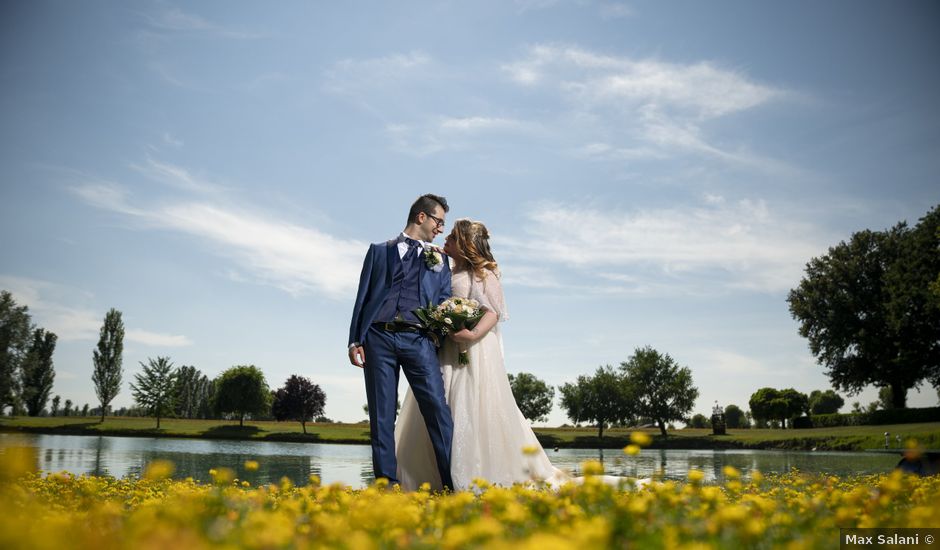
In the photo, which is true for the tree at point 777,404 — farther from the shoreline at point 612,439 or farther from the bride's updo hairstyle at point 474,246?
the bride's updo hairstyle at point 474,246

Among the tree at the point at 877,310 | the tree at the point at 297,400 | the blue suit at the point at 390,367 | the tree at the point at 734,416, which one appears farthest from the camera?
the tree at the point at 734,416

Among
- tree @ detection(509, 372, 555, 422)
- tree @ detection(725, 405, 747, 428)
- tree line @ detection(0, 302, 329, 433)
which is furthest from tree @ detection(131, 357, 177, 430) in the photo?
tree @ detection(725, 405, 747, 428)

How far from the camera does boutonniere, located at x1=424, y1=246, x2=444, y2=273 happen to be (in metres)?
6.98

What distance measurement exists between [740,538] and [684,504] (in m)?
0.90

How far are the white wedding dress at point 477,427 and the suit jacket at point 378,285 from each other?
24.1 inches

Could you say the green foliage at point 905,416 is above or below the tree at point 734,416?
above

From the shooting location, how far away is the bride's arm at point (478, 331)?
23.1 feet

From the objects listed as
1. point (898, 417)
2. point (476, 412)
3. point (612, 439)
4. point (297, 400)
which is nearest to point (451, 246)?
point (476, 412)

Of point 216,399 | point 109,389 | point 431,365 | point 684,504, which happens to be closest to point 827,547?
point 684,504

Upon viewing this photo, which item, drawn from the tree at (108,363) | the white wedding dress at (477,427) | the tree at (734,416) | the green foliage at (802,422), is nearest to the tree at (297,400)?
the tree at (108,363)

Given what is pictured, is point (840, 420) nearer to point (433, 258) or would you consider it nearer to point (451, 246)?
point (451, 246)

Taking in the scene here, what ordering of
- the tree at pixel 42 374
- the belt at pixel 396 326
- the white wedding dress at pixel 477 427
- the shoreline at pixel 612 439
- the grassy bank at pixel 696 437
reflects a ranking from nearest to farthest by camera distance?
the belt at pixel 396 326, the white wedding dress at pixel 477 427, the grassy bank at pixel 696 437, the shoreline at pixel 612 439, the tree at pixel 42 374

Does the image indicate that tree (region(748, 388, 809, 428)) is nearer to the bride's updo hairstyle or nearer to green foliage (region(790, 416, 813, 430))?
green foliage (region(790, 416, 813, 430))

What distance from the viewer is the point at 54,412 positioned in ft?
346
